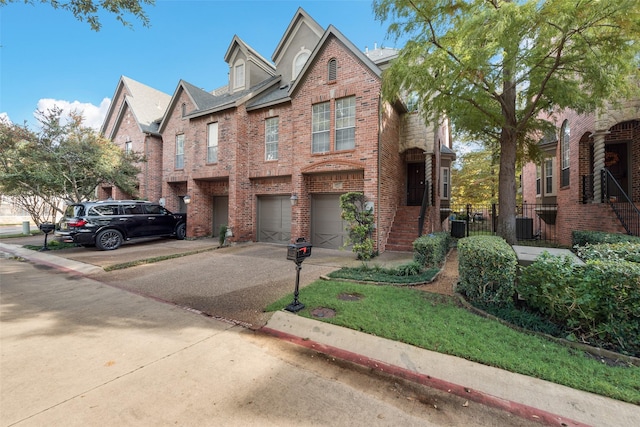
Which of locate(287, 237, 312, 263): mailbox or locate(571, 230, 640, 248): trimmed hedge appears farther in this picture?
locate(571, 230, 640, 248): trimmed hedge

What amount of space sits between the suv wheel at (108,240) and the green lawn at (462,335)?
9.74 meters

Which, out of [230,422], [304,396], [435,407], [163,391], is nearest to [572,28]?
[435,407]

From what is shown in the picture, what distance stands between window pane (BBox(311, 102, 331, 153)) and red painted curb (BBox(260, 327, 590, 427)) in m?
8.12

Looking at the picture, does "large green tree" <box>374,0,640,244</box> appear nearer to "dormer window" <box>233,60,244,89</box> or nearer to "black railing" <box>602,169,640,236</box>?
"black railing" <box>602,169,640,236</box>

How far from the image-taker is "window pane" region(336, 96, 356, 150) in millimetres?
9820

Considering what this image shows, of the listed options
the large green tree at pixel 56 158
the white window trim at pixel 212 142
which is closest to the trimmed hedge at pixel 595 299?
the white window trim at pixel 212 142

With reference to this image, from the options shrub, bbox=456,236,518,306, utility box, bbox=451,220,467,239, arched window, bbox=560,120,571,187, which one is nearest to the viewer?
shrub, bbox=456,236,518,306

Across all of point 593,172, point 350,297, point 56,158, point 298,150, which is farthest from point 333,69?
point 56,158

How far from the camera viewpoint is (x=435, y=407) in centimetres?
240

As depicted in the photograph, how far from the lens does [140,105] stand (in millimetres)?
17938

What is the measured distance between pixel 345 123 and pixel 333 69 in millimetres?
2198

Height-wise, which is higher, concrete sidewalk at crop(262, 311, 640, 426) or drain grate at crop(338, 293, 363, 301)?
drain grate at crop(338, 293, 363, 301)

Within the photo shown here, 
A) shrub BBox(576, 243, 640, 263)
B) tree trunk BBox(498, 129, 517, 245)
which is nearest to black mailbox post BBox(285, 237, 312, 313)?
shrub BBox(576, 243, 640, 263)

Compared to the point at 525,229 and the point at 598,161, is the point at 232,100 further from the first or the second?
the point at 525,229
